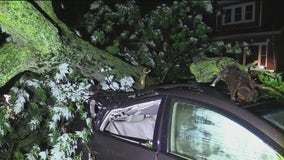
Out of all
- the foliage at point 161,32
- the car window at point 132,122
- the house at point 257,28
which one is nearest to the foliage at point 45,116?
the car window at point 132,122

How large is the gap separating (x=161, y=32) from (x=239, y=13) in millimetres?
17402

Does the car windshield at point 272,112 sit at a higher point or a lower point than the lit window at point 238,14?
lower

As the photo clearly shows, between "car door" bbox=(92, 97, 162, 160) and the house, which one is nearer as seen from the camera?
"car door" bbox=(92, 97, 162, 160)

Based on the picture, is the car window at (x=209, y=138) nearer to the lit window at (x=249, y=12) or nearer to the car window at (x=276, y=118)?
the car window at (x=276, y=118)

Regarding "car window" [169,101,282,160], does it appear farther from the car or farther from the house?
the house

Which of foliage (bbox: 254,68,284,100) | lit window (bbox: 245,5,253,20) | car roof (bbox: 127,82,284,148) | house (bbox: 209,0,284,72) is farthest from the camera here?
lit window (bbox: 245,5,253,20)

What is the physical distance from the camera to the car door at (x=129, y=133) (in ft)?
12.6

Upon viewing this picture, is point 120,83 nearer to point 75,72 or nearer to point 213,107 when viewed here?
point 75,72

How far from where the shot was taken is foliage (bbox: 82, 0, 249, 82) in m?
9.92

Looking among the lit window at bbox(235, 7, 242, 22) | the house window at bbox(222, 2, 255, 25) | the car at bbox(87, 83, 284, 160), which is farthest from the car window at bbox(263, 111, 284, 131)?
the lit window at bbox(235, 7, 242, 22)

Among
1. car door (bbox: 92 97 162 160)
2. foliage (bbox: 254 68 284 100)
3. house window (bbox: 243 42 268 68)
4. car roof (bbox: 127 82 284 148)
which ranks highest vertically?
house window (bbox: 243 42 268 68)

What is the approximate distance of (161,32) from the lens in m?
10.8

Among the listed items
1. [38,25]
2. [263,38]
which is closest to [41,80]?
[38,25]

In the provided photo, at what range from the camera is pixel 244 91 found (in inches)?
142
